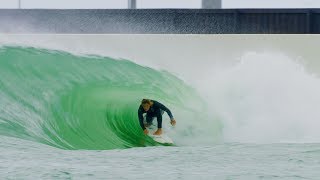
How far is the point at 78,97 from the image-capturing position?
19.2 m

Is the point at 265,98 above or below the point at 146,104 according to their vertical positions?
above

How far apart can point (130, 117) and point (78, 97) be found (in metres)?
1.01

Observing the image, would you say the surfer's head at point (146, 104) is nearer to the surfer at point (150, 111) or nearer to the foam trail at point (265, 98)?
the surfer at point (150, 111)

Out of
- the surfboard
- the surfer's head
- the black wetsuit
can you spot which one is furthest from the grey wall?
the surfboard

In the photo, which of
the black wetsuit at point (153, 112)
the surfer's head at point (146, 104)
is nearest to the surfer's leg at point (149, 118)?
the black wetsuit at point (153, 112)

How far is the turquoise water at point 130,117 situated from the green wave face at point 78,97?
2 centimetres

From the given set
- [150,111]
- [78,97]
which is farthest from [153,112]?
[78,97]

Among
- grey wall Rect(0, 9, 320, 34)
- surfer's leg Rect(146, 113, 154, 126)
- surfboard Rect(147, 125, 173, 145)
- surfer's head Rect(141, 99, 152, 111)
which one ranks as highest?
grey wall Rect(0, 9, 320, 34)

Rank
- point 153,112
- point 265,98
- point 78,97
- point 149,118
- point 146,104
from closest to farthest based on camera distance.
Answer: point 153,112 < point 146,104 < point 149,118 < point 78,97 < point 265,98

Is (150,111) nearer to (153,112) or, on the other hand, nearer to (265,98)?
(153,112)

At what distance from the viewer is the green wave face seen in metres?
17.2

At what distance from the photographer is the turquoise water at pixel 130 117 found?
14047mm

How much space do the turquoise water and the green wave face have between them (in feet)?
0.06

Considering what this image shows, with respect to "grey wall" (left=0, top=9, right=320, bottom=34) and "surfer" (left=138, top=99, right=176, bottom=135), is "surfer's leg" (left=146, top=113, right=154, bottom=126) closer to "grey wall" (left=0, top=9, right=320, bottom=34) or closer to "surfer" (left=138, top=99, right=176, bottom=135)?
"surfer" (left=138, top=99, right=176, bottom=135)
